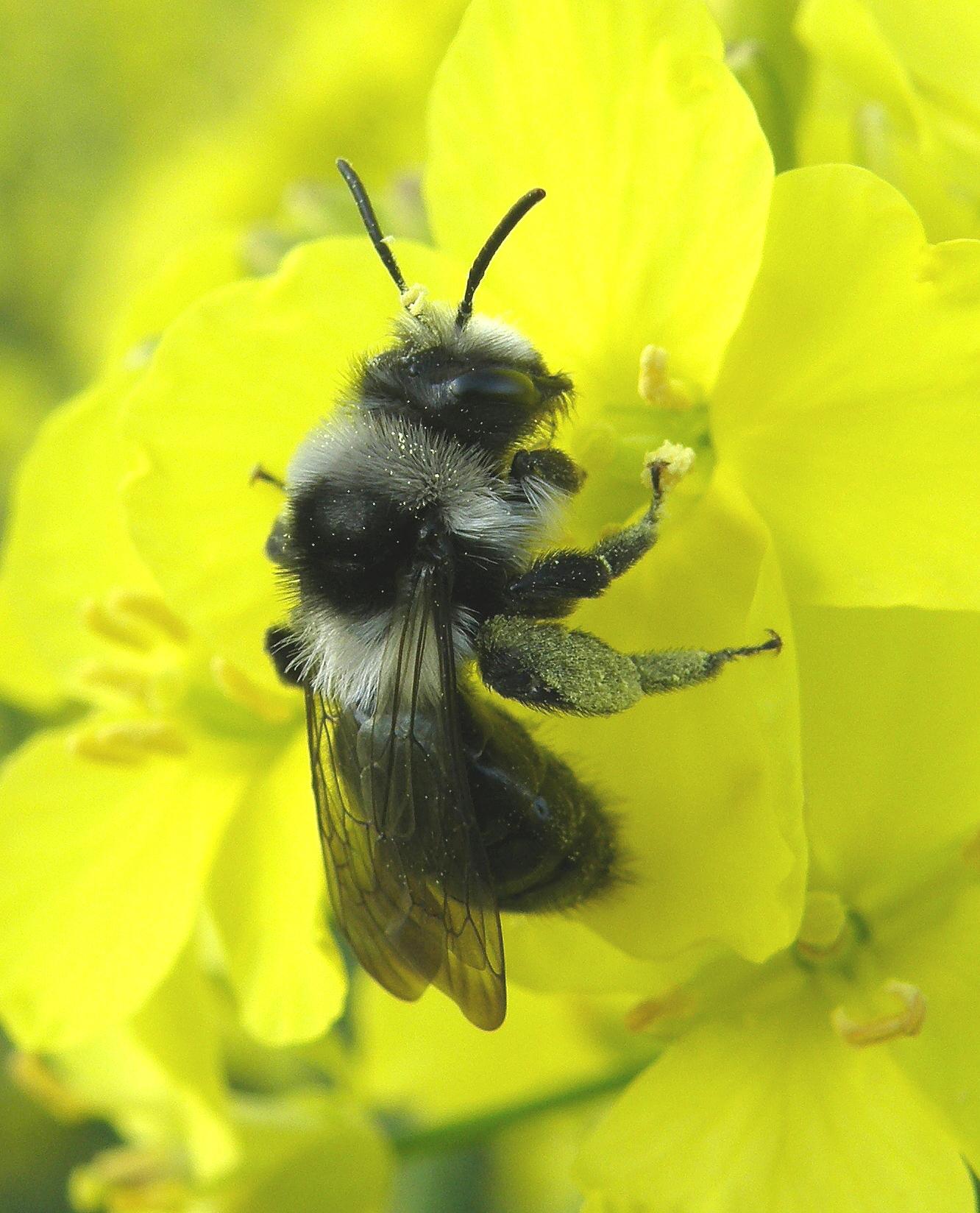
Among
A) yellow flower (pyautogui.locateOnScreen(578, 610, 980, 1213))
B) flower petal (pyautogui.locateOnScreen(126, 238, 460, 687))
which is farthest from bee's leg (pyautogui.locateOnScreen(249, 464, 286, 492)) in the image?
yellow flower (pyautogui.locateOnScreen(578, 610, 980, 1213))

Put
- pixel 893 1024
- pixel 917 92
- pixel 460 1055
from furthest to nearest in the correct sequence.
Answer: pixel 460 1055
pixel 917 92
pixel 893 1024

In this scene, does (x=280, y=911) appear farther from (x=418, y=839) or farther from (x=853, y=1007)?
(x=853, y=1007)

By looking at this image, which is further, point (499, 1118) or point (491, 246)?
point (499, 1118)

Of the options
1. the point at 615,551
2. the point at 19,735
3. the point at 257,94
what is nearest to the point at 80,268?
the point at 257,94

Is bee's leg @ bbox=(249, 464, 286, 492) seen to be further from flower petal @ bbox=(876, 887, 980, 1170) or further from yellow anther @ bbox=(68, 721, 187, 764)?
flower petal @ bbox=(876, 887, 980, 1170)

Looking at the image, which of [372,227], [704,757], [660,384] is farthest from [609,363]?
[704,757]

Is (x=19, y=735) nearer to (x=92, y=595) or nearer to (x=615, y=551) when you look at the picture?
(x=92, y=595)

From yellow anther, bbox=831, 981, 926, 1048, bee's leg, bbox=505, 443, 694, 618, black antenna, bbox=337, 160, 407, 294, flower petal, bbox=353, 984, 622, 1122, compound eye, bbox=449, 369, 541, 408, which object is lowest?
flower petal, bbox=353, 984, 622, 1122

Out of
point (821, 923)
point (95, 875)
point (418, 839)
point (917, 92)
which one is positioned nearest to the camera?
point (418, 839)
